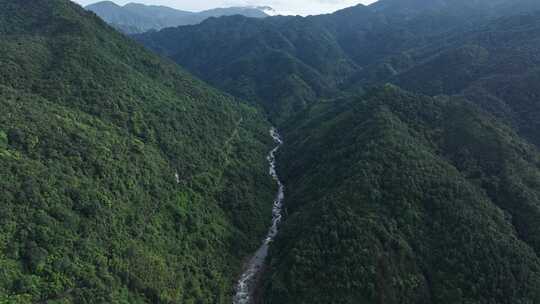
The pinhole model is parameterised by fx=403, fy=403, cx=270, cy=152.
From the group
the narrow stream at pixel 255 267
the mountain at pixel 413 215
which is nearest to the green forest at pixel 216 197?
the mountain at pixel 413 215

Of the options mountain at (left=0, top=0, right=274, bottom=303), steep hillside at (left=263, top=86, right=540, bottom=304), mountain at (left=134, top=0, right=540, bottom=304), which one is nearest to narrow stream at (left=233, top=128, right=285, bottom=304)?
mountain at (left=0, top=0, right=274, bottom=303)

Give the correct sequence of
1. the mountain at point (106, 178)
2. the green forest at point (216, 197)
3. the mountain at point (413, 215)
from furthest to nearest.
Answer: the mountain at point (413, 215) < the green forest at point (216, 197) < the mountain at point (106, 178)

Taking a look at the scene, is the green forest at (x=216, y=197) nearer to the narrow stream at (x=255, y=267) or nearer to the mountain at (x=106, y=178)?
the mountain at (x=106, y=178)

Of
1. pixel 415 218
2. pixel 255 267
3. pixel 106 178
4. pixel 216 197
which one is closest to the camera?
pixel 106 178

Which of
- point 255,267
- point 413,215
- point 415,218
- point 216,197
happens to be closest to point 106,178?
point 216,197

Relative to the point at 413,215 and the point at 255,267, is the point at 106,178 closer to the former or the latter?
the point at 255,267

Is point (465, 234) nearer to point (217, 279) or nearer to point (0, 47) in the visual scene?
point (217, 279)
